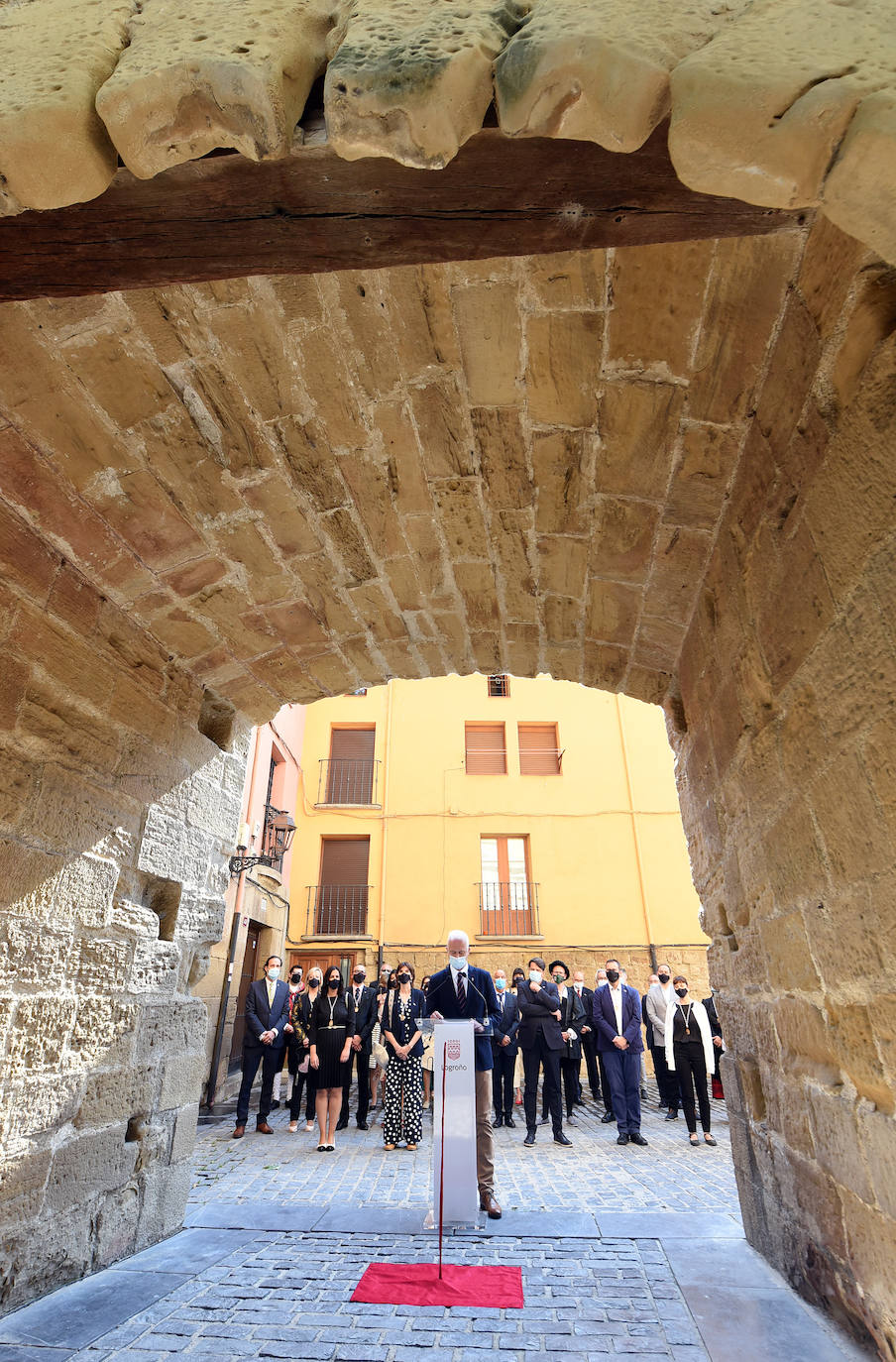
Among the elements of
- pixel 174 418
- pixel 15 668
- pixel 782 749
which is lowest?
pixel 782 749

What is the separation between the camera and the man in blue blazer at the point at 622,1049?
18.9ft

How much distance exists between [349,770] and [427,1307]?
1068 cm

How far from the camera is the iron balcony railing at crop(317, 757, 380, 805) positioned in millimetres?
12703

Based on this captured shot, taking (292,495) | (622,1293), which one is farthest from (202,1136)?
(292,495)

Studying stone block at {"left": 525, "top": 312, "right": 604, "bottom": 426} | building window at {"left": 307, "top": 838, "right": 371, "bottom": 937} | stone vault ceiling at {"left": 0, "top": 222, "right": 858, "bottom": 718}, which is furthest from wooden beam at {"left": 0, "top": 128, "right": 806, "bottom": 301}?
building window at {"left": 307, "top": 838, "right": 371, "bottom": 937}

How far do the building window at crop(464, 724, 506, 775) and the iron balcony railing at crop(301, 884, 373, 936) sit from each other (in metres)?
2.76

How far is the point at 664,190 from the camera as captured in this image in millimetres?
1279

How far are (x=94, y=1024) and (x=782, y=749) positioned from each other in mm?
2576

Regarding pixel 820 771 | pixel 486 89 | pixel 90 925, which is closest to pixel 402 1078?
pixel 90 925

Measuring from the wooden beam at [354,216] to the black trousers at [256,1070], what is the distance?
593 cm

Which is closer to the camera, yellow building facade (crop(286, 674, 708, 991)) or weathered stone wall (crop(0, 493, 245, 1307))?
weathered stone wall (crop(0, 493, 245, 1307))

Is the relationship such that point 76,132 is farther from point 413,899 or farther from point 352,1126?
point 413,899

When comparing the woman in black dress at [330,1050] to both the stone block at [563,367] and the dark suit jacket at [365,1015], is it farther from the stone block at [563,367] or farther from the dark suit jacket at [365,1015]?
the stone block at [563,367]

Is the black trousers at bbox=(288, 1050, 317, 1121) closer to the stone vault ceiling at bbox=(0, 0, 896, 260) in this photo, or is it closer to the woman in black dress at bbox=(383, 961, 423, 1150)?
the woman in black dress at bbox=(383, 961, 423, 1150)
